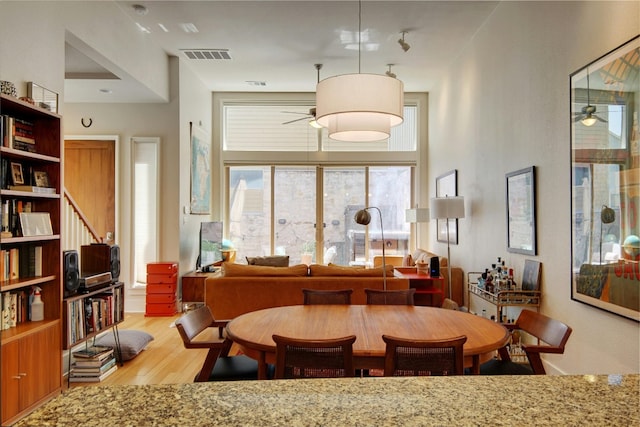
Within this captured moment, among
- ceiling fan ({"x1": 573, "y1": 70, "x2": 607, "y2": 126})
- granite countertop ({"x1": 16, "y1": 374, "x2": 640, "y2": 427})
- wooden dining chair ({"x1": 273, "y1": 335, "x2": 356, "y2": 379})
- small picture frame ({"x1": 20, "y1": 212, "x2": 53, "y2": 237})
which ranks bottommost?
wooden dining chair ({"x1": 273, "y1": 335, "x2": 356, "y2": 379})

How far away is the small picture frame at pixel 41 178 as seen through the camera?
3184mm

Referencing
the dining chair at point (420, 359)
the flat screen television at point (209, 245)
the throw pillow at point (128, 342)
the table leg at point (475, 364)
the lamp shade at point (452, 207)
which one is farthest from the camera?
the flat screen television at point (209, 245)

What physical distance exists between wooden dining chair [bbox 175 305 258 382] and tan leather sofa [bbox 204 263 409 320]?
1709 millimetres

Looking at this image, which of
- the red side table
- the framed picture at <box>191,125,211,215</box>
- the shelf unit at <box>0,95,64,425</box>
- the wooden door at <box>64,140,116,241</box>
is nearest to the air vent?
the framed picture at <box>191,125,211,215</box>

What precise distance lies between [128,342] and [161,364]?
1.59 feet

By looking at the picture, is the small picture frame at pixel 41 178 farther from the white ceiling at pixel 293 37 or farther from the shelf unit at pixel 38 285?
the white ceiling at pixel 293 37

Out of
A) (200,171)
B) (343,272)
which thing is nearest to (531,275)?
(343,272)

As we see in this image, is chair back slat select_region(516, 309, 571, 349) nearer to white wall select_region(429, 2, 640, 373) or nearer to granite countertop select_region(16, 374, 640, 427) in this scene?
white wall select_region(429, 2, 640, 373)

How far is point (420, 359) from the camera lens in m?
2.10

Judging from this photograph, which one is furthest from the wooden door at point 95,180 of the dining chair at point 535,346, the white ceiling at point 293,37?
the dining chair at point 535,346

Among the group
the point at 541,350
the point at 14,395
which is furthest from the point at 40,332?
the point at 541,350

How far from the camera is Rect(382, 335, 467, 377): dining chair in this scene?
2.07 metres

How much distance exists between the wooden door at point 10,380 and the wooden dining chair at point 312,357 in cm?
174

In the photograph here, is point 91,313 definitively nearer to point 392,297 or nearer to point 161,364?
point 161,364
